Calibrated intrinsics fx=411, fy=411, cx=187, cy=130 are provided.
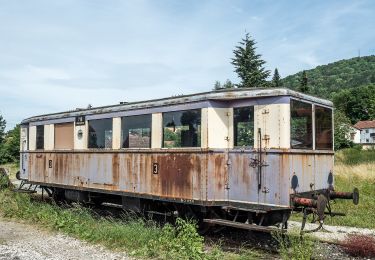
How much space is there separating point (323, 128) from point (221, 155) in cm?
244

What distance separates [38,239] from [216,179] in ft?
13.7

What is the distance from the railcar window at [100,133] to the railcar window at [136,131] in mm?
→ 636

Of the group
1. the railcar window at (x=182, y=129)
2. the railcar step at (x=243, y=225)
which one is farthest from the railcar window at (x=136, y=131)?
the railcar step at (x=243, y=225)

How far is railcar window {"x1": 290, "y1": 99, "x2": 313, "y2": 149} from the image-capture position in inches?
319

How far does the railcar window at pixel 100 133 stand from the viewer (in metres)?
11.2

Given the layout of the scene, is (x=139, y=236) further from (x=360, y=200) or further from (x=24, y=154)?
(x=24, y=154)

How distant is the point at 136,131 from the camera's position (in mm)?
10414

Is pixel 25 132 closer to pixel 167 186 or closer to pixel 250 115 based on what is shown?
pixel 167 186

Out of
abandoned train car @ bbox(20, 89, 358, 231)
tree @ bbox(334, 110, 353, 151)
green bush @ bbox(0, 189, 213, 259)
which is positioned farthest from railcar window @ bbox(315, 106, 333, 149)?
tree @ bbox(334, 110, 353, 151)

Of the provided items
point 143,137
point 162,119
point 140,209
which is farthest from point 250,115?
point 140,209

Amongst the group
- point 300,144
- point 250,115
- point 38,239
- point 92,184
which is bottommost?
point 38,239

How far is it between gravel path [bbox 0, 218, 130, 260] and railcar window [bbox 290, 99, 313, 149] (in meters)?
4.00

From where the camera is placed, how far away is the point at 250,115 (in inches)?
332

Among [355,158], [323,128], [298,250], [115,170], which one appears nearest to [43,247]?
[115,170]
